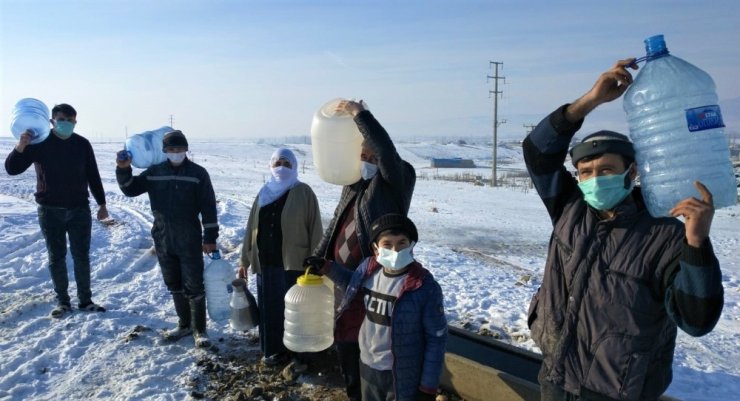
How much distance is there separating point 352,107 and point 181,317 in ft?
9.97

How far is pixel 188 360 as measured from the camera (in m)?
4.39

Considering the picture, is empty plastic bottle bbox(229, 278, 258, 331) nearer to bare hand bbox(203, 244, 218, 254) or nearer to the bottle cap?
bare hand bbox(203, 244, 218, 254)

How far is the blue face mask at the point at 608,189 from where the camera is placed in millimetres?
2018

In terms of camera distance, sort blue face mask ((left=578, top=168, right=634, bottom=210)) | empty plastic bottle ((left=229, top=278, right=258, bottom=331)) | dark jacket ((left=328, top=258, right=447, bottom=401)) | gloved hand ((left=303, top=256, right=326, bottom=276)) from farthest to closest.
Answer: empty plastic bottle ((left=229, top=278, right=258, bottom=331)), gloved hand ((left=303, top=256, right=326, bottom=276)), dark jacket ((left=328, top=258, right=447, bottom=401)), blue face mask ((left=578, top=168, right=634, bottom=210))

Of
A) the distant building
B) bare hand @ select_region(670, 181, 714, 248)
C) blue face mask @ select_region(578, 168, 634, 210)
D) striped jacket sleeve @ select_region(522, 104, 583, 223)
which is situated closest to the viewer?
bare hand @ select_region(670, 181, 714, 248)

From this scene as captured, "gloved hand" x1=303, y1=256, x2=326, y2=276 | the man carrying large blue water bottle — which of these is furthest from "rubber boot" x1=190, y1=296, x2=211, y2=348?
the man carrying large blue water bottle

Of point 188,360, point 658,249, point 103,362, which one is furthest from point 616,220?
point 103,362

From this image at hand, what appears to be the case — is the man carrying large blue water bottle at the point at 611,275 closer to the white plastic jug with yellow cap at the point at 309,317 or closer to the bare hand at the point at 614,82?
the bare hand at the point at 614,82

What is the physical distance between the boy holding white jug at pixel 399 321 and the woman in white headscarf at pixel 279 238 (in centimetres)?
127

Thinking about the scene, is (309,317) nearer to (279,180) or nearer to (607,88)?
(279,180)

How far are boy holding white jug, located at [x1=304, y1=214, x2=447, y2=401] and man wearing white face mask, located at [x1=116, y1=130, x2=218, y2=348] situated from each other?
233cm

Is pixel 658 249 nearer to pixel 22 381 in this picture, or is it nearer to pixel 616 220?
pixel 616 220

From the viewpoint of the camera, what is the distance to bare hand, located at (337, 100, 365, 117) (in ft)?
10.4

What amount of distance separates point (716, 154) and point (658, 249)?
1.50ft
